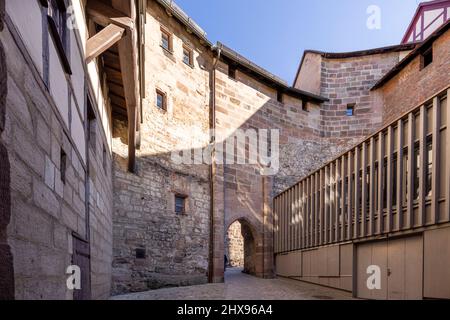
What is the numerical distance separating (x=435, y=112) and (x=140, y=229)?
7.18 metres

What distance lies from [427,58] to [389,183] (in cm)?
773

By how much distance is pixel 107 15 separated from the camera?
183 inches

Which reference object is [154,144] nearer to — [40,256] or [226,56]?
[226,56]

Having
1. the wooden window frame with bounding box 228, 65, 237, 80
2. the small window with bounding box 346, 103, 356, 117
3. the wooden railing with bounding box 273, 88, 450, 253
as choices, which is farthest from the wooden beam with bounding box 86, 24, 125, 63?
the small window with bounding box 346, 103, 356, 117

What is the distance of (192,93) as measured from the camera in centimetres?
1187

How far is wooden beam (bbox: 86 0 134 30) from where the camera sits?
15.0 feet

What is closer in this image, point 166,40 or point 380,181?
point 380,181

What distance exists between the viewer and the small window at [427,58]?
12.1 metres

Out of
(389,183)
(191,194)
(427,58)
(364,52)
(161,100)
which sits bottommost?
(191,194)

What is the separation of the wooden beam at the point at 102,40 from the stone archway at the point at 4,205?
277cm

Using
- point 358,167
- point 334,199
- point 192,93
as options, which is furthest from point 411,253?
point 192,93

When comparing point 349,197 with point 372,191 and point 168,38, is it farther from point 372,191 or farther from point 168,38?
point 168,38

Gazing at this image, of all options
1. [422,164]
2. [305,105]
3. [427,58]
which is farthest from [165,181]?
[427,58]

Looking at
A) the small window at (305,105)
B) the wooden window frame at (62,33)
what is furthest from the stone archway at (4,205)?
the small window at (305,105)
